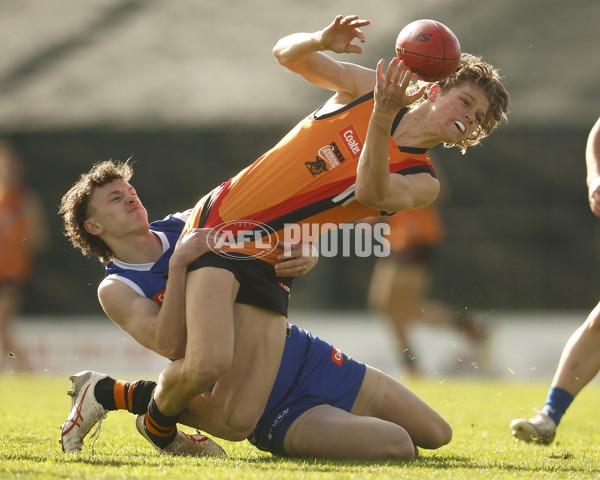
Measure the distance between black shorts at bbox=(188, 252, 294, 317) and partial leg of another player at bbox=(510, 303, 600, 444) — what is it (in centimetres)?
152

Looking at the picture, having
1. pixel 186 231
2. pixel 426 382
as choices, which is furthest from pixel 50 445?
pixel 426 382

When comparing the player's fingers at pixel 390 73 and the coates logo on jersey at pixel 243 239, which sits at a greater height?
the player's fingers at pixel 390 73

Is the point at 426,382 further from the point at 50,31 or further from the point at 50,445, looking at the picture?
the point at 50,31

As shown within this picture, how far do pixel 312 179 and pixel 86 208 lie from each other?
3.97 ft

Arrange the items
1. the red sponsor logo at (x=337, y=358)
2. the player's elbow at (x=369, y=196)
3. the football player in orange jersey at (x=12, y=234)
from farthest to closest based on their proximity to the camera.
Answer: the football player in orange jersey at (x=12, y=234) < the red sponsor logo at (x=337, y=358) < the player's elbow at (x=369, y=196)

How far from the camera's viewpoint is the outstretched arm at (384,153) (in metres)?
3.87

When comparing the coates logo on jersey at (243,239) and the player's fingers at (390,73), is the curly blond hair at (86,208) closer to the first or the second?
the coates logo on jersey at (243,239)

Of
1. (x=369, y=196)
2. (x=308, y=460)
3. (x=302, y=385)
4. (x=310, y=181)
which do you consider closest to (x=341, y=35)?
(x=310, y=181)

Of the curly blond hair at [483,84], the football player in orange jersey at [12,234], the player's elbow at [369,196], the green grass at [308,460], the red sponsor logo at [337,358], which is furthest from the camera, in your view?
the football player in orange jersey at [12,234]

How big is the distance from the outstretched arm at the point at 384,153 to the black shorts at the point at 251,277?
2.03ft

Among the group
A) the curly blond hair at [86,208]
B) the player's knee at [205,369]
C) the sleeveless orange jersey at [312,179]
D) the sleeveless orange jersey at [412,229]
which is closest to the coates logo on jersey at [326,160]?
the sleeveless orange jersey at [312,179]

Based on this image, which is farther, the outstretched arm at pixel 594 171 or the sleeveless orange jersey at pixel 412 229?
the sleeveless orange jersey at pixel 412 229

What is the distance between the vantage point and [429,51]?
4188 mm

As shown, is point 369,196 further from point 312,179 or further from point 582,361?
point 582,361
